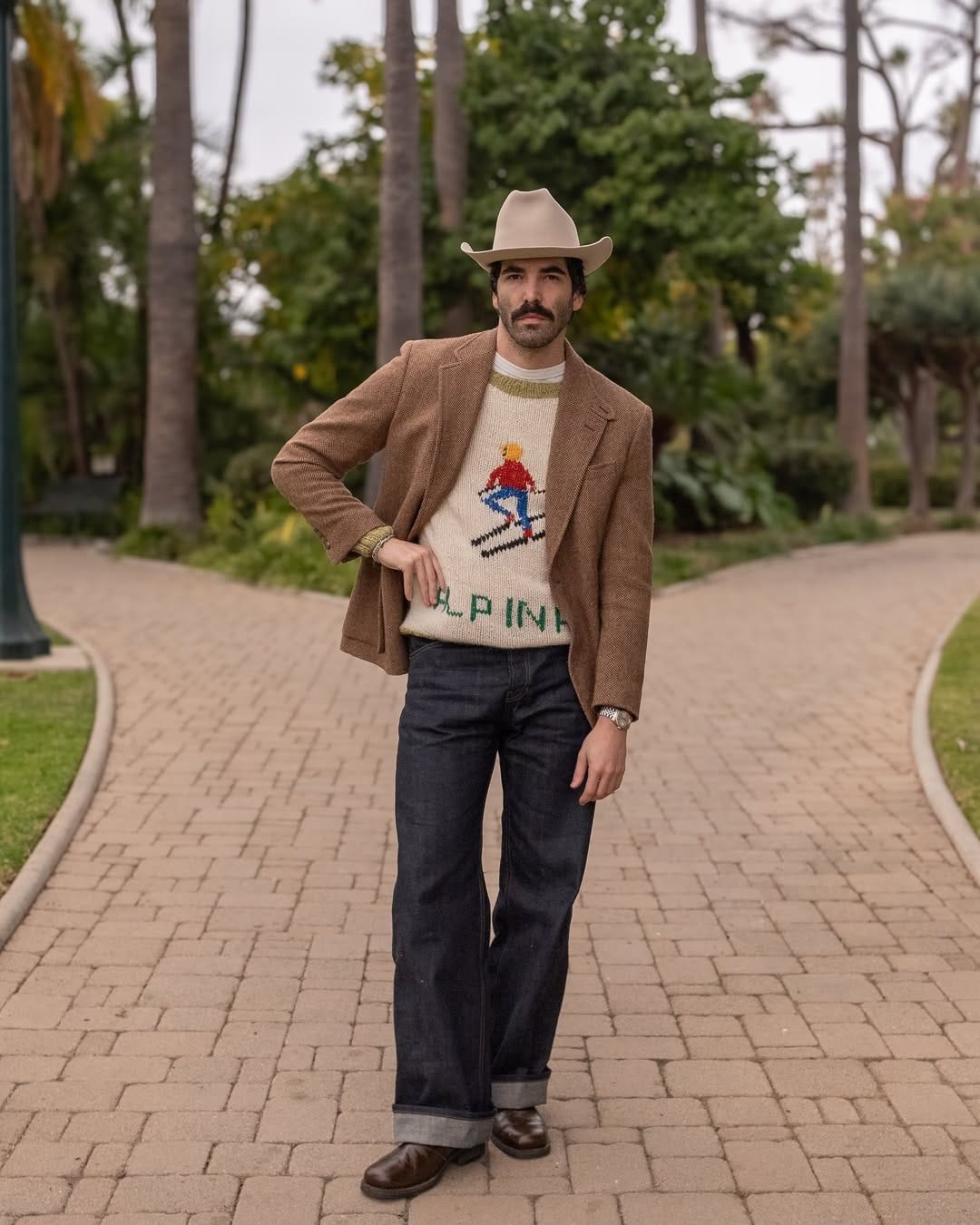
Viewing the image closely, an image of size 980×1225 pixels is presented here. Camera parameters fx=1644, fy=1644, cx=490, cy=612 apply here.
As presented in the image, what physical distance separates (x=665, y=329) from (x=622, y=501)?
58.5 ft

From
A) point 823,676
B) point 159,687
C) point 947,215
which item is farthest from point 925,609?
point 947,215

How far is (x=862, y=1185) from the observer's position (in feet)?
12.0

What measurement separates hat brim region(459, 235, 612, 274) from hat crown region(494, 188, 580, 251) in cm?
1

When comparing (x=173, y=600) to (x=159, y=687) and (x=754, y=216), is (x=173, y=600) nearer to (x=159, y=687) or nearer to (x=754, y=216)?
(x=159, y=687)

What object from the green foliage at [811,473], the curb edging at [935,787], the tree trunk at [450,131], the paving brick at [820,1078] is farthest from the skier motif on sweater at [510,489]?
the green foliage at [811,473]

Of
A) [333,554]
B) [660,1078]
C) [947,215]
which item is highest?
[947,215]

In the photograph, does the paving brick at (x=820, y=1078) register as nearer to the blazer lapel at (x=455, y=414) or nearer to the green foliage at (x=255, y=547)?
the blazer lapel at (x=455, y=414)

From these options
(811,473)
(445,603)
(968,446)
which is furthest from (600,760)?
(968,446)

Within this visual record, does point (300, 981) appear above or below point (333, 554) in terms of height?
below

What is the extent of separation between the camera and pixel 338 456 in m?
3.70

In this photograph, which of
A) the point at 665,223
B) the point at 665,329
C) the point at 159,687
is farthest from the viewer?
the point at 665,329

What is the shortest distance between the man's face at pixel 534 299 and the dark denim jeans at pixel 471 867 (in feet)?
2.27

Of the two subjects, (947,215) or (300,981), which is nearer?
(300,981)

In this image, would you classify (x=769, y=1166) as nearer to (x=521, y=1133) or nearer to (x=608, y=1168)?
(x=608, y=1168)
